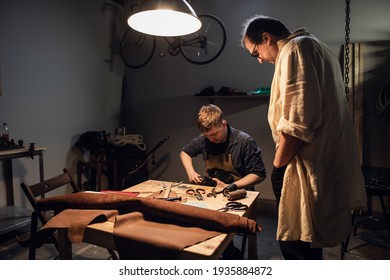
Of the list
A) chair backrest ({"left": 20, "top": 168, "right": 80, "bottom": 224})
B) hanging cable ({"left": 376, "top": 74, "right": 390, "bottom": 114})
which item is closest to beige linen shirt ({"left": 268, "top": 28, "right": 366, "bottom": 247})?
chair backrest ({"left": 20, "top": 168, "right": 80, "bottom": 224})

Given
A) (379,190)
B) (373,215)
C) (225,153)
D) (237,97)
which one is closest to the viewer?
(379,190)

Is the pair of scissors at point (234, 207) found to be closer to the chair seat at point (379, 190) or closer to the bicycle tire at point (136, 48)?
the chair seat at point (379, 190)

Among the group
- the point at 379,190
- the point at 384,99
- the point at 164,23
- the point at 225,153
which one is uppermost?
the point at 164,23

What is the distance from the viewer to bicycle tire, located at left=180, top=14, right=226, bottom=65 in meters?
3.81

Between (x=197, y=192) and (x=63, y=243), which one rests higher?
(x=197, y=192)

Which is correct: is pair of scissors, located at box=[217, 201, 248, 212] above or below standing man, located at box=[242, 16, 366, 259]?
below

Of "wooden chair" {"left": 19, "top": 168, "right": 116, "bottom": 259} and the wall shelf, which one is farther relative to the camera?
the wall shelf

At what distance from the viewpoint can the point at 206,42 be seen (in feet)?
12.8

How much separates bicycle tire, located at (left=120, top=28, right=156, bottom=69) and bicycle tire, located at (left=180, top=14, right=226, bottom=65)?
0.60 meters

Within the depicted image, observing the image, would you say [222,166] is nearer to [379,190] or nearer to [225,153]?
[225,153]

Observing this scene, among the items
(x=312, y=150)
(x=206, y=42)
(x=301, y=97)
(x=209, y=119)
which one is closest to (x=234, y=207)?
(x=312, y=150)

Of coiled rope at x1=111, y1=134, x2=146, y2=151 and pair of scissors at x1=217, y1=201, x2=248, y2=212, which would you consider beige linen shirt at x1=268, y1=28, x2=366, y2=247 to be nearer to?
pair of scissors at x1=217, y1=201, x2=248, y2=212

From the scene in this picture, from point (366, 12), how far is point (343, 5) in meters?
0.26

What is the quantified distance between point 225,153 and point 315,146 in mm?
1102
